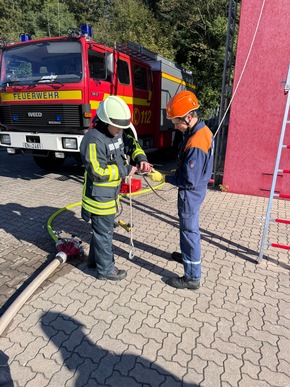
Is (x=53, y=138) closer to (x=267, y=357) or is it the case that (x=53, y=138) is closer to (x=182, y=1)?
(x=267, y=357)

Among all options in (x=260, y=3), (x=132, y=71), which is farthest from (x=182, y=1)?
(x=260, y=3)

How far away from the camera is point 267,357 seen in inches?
84.6

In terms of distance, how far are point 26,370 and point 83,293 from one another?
0.89m

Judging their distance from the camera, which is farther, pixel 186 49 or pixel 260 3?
pixel 186 49

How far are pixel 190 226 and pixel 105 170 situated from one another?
3.10 ft

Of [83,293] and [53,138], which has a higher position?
[53,138]

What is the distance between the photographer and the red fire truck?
541cm

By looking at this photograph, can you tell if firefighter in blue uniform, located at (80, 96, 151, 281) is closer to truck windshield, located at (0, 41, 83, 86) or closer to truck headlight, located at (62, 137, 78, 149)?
truck headlight, located at (62, 137, 78, 149)

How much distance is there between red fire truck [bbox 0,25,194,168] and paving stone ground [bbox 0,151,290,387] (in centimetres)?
203

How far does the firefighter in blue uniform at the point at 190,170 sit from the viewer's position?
8.05 feet

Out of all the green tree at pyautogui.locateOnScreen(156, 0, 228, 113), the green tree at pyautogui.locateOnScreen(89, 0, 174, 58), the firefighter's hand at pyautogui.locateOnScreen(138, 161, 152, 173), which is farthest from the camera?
the green tree at pyautogui.locateOnScreen(89, 0, 174, 58)

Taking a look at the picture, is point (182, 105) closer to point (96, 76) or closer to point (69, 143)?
point (69, 143)

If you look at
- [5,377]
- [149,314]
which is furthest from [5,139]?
[5,377]

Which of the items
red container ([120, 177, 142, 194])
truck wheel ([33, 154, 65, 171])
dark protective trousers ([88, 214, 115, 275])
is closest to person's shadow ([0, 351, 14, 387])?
dark protective trousers ([88, 214, 115, 275])
